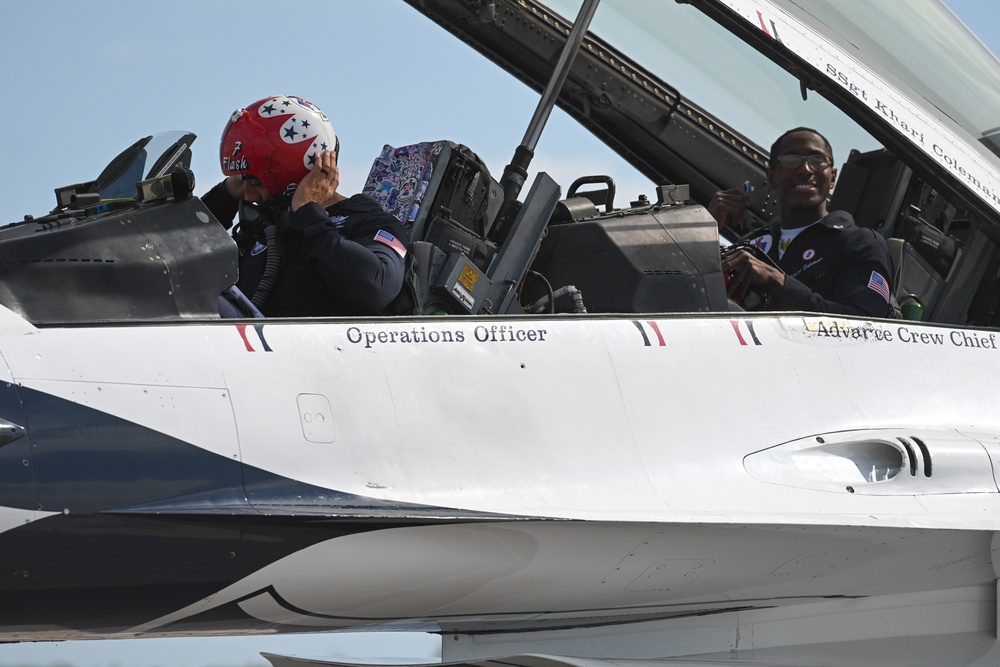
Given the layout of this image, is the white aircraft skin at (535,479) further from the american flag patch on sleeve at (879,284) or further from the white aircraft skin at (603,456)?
the american flag patch on sleeve at (879,284)

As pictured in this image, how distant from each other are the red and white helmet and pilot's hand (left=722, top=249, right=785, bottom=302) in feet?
4.23

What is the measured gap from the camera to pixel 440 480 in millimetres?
2668

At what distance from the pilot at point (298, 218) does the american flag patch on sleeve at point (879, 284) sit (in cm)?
149

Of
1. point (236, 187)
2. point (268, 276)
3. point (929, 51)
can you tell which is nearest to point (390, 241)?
point (268, 276)

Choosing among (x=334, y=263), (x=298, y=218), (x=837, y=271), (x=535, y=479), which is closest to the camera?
(x=535, y=479)

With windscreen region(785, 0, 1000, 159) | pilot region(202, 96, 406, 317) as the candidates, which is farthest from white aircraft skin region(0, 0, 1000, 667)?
pilot region(202, 96, 406, 317)

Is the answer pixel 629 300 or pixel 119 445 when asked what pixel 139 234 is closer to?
pixel 119 445

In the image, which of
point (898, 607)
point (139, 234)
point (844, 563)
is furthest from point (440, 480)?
point (898, 607)

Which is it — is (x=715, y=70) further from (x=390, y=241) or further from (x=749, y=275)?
(x=390, y=241)

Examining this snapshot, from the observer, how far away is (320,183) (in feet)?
10.5

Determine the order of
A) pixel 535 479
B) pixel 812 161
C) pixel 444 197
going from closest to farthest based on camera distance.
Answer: pixel 535 479
pixel 444 197
pixel 812 161

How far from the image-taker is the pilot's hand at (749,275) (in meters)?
3.65

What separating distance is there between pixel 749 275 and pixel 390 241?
119 cm

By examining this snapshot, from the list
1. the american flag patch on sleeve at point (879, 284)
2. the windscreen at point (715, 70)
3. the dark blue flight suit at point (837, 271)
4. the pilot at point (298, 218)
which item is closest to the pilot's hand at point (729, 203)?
the windscreen at point (715, 70)
